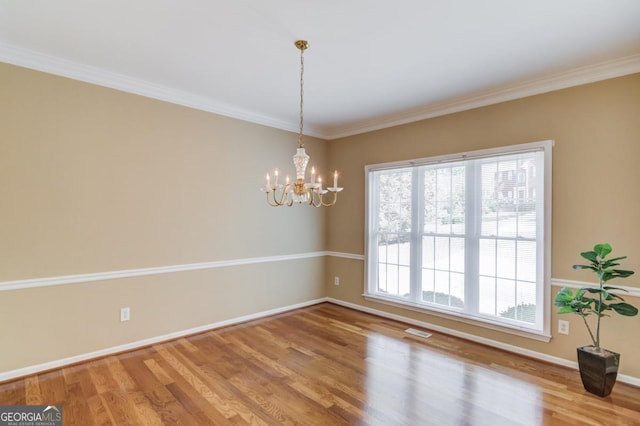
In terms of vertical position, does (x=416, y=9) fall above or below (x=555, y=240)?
above

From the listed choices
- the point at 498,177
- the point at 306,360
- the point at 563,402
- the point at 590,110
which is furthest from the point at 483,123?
the point at 306,360

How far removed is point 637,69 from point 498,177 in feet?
4.44

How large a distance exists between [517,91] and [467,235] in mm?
1589

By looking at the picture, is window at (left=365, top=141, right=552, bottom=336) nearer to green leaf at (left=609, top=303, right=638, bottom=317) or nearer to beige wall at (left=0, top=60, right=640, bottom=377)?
beige wall at (left=0, top=60, right=640, bottom=377)

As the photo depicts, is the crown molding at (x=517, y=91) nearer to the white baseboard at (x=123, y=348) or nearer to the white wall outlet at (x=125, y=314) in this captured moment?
the white baseboard at (x=123, y=348)

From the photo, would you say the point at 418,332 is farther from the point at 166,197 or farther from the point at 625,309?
the point at 166,197

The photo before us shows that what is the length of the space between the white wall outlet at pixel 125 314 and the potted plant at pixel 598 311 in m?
3.98

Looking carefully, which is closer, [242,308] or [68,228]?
[68,228]

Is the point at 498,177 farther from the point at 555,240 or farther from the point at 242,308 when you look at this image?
the point at 242,308

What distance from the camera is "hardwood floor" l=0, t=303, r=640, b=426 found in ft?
7.48

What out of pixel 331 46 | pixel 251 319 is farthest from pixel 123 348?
pixel 331 46

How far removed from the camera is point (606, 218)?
288cm

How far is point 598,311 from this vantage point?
8.71 ft

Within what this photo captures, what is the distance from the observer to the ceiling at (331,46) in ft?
7.13
